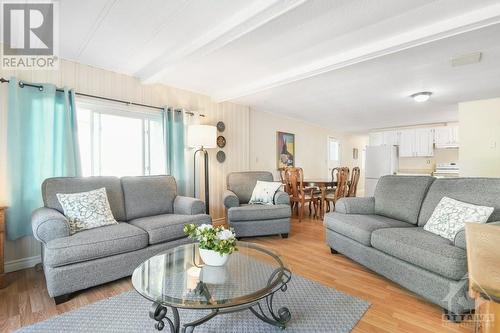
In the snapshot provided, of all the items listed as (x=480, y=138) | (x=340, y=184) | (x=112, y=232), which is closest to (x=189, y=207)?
(x=112, y=232)

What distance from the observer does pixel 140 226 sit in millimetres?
2420

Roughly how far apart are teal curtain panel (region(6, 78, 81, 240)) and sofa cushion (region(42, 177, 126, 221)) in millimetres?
220

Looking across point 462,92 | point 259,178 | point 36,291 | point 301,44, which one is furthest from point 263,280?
point 462,92

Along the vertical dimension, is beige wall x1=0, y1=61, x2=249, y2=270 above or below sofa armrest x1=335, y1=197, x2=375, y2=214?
above

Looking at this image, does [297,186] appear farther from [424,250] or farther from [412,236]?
[424,250]

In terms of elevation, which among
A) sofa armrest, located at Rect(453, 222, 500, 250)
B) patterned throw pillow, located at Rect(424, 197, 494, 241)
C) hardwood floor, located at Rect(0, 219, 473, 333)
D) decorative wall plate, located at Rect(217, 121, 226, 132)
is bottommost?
hardwood floor, located at Rect(0, 219, 473, 333)

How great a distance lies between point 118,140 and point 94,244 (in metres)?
1.65

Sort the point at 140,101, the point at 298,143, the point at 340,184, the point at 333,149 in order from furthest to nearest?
the point at 333,149 → the point at 298,143 → the point at 340,184 → the point at 140,101

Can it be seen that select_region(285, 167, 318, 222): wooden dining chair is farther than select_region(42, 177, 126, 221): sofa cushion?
Yes

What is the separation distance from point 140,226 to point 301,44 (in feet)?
7.88

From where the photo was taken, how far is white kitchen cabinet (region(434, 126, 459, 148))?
582 centimetres

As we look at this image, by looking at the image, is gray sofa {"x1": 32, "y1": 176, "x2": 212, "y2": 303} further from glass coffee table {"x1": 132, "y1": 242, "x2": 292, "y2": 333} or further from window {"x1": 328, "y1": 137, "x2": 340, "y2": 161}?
window {"x1": 328, "y1": 137, "x2": 340, "y2": 161}

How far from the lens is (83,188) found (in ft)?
8.32

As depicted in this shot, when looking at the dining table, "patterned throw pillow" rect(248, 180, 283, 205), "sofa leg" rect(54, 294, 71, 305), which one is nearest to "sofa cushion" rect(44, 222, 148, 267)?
"sofa leg" rect(54, 294, 71, 305)
